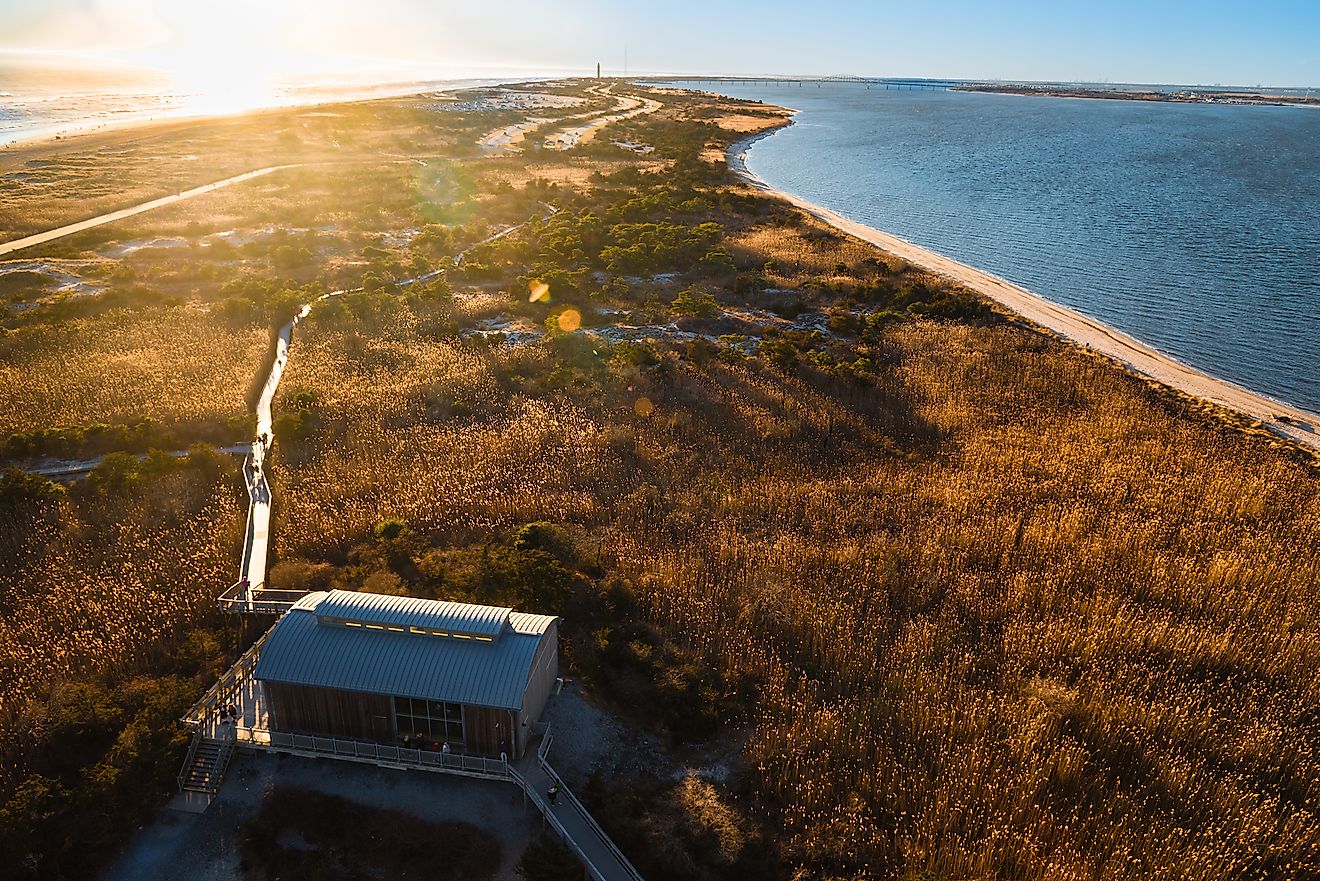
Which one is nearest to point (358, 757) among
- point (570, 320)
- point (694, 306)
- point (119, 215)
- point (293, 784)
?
point (293, 784)

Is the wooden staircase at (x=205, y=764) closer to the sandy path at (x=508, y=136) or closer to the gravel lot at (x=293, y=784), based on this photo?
the gravel lot at (x=293, y=784)

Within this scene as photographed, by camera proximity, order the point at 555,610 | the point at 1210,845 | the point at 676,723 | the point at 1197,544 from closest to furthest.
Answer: the point at 1210,845 → the point at 676,723 → the point at 555,610 → the point at 1197,544

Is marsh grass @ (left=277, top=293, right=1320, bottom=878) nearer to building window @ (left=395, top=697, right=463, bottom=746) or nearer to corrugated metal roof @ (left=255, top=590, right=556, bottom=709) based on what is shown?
corrugated metal roof @ (left=255, top=590, right=556, bottom=709)

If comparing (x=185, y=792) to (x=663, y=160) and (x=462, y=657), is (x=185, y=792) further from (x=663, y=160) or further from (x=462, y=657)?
(x=663, y=160)

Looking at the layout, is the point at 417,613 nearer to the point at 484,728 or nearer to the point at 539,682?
the point at 484,728

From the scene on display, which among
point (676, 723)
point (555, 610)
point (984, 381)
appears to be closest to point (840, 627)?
point (676, 723)

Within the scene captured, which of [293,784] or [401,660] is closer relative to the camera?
[293,784]

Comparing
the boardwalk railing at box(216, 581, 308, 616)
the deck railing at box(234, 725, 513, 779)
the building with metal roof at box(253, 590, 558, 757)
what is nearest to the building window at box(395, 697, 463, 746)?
the building with metal roof at box(253, 590, 558, 757)
